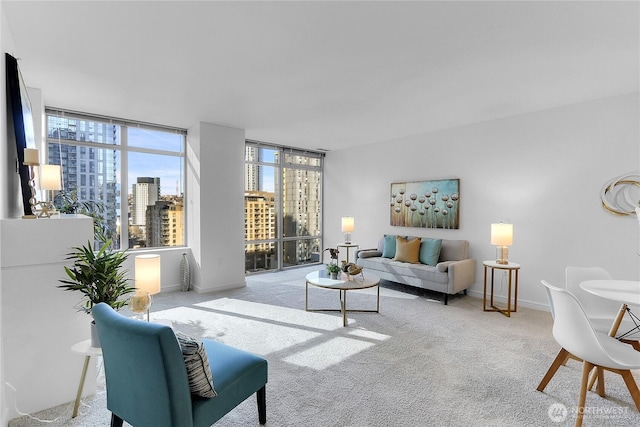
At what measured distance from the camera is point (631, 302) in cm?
200

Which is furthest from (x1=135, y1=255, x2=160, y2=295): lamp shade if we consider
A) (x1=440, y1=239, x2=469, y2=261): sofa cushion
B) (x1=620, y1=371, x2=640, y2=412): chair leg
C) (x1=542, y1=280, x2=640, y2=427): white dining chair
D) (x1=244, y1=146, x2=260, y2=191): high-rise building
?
(x1=440, y1=239, x2=469, y2=261): sofa cushion

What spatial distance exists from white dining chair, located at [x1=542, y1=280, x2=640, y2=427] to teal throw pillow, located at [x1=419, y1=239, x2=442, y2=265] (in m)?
2.88

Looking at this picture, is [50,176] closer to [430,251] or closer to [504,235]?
[430,251]

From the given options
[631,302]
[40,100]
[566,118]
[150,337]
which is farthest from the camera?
[566,118]

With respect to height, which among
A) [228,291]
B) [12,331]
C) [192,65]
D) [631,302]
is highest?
[192,65]

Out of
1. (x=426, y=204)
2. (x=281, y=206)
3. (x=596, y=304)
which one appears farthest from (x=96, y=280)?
(x=281, y=206)

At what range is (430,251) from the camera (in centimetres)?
510

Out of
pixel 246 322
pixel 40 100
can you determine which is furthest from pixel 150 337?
pixel 40 100

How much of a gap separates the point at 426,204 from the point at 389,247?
985 mm

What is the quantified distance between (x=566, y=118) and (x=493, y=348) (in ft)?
10.1

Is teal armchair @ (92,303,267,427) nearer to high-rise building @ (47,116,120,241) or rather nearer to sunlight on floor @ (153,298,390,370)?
sunlight on floor @ (153,298,390,370)

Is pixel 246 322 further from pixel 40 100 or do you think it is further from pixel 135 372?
pixel 40 100

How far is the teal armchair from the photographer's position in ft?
4.73

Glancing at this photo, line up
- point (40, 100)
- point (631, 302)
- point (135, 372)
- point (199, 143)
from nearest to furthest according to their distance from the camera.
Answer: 1. point (135, 372)
2. point (631, 302)
3. point (40, 100)
4. point (199, 143)
